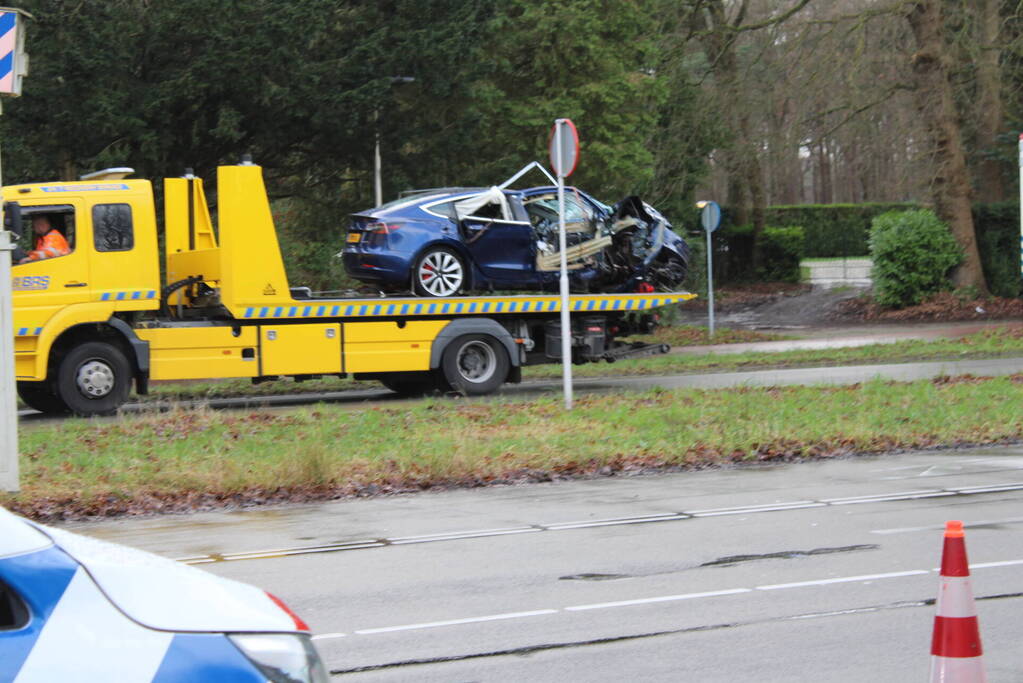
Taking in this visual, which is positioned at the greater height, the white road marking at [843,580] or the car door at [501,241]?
the car door at [501,241]

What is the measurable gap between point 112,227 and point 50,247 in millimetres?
781

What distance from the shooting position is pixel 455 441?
40.0 feet

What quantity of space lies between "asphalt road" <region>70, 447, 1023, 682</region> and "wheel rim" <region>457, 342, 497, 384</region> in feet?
24.2

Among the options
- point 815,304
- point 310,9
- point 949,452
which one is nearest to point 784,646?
point 949,452

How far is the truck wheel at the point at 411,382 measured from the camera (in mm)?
19094

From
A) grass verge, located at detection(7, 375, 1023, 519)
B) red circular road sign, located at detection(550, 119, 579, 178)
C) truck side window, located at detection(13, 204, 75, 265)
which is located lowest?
grass verge, located at detection(7, 375, 1023, 519)

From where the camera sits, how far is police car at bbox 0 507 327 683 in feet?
9.40

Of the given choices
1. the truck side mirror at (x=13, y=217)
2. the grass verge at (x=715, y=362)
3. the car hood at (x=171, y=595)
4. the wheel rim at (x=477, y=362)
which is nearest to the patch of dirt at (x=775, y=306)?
the grass verge at (x=715, y=362)

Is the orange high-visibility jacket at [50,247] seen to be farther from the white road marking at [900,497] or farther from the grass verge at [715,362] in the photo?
the white road marking at [900,497]

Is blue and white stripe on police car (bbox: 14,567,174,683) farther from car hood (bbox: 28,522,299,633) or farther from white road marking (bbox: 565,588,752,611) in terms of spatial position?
white road marking (bbox: 565,588,752,611)

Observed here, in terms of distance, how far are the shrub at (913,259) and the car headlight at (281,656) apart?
30578mm

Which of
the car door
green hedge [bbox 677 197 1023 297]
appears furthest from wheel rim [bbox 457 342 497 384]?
green hedge [bbox 677 197 1023 297]

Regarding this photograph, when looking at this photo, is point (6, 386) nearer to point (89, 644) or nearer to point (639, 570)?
point (639, 570)

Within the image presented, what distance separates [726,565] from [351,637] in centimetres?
245
